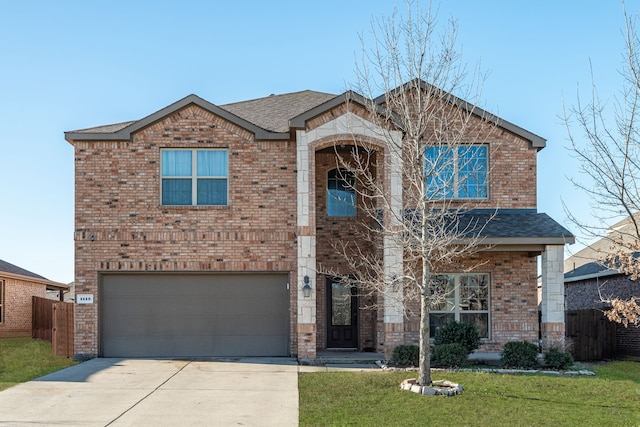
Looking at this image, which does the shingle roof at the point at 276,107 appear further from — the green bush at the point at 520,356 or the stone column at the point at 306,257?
the green bush at the point at 520,356

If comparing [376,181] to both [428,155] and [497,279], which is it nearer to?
[428,155]

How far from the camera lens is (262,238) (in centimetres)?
1684

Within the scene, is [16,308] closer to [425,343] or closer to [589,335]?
[425,343]

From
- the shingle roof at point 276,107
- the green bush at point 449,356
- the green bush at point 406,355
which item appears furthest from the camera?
the shingle roof at point 276,107

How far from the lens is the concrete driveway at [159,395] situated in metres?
9.80

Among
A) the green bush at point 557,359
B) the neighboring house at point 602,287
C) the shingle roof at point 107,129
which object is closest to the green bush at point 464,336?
the green bush at point 557,359

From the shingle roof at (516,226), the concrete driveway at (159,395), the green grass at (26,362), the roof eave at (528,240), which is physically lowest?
the green grass at (26,362)

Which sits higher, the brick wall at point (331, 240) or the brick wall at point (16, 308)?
the brick wall at point (331, 240)

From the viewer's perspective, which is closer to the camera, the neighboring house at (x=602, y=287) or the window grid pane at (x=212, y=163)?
the window grid pane at (x=212, y=163)

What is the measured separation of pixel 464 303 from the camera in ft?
57.7

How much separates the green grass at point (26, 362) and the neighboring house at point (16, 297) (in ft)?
12.9

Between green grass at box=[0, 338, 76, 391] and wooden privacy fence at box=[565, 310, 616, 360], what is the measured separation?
12932 mm

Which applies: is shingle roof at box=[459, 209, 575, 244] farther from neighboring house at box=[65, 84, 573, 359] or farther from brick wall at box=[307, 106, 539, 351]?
brick wall at box=[307, 106, 539, 351]

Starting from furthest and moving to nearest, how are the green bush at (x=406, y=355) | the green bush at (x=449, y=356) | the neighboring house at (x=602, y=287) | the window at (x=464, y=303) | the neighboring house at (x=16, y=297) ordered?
the neighboring house at (x=16, y=297) → the neighboring house at (x=602, y=287) → the window at (x=464, y=303) → the green bush at (x=406, y=355) → the green bush at (x=449, y=356)
